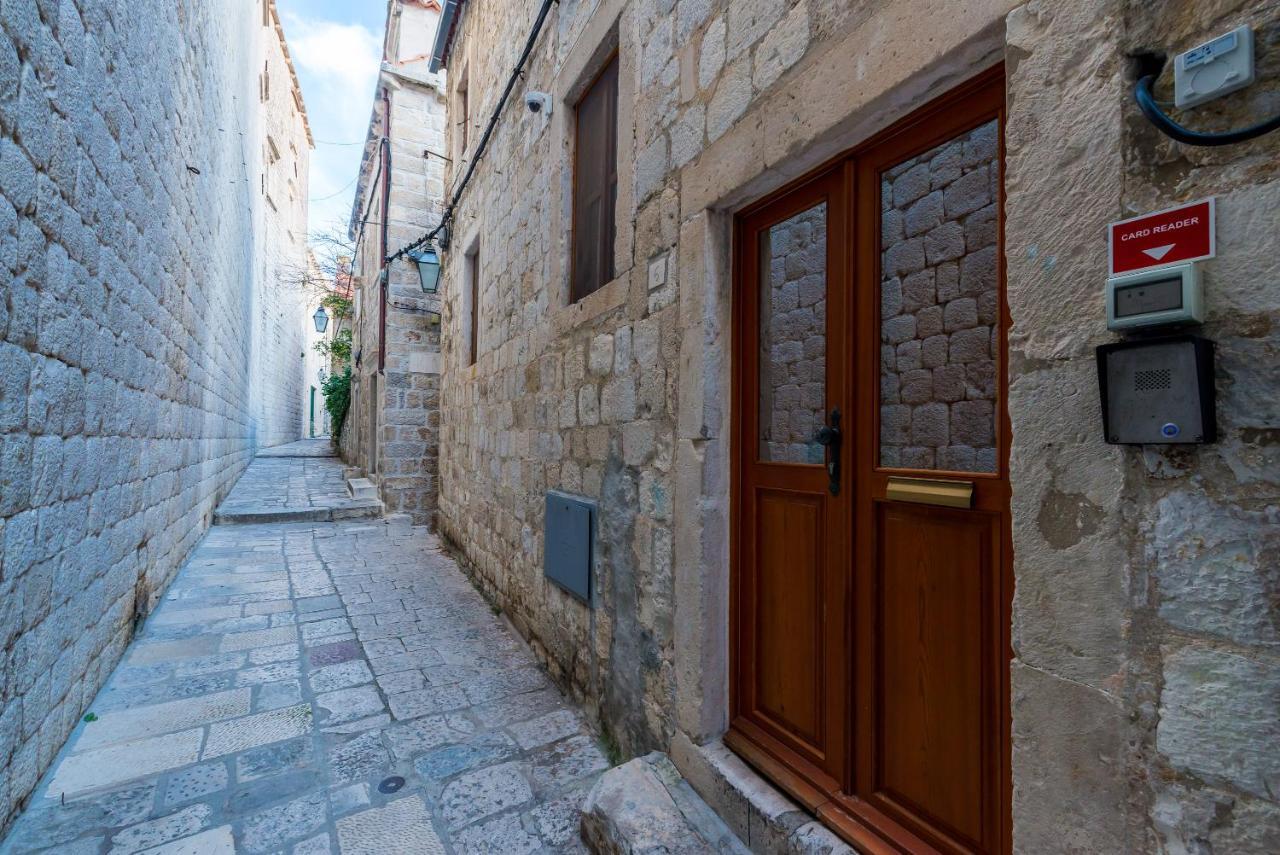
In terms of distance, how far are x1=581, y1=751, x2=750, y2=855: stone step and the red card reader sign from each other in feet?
5.75

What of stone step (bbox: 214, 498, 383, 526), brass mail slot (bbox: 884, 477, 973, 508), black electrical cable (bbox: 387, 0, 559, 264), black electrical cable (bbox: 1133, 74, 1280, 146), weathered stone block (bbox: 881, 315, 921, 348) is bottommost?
stone step (bbox: 214, 498, 383, 526)

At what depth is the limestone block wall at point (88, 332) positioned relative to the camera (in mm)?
1931

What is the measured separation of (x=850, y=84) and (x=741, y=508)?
1.29 m

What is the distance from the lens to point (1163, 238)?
0.91 m

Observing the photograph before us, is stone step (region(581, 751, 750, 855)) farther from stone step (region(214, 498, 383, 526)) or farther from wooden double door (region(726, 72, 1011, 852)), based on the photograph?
stone step (region(214, 498, 383, 526))

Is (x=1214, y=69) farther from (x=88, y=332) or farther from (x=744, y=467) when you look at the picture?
(x=88, y=332)

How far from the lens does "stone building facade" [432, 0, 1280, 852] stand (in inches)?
33.4

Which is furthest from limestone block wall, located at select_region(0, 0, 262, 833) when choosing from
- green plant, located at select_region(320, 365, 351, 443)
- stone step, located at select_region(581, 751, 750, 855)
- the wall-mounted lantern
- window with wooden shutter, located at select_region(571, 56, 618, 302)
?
green plant, located at select_region(320, 365, 351, 443)

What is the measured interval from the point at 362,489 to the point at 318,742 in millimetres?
7067

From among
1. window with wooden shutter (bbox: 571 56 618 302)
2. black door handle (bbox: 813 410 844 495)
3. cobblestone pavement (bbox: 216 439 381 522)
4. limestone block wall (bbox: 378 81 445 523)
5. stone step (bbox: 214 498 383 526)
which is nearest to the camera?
black door handle (bbox: 813 410 844 495)

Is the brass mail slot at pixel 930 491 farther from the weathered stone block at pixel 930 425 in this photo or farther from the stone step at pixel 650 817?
the stone step at pixel 650 817

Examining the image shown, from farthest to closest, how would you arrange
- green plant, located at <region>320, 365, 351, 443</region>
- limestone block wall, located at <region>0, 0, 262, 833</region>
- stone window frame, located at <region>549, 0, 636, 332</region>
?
green plant, located at <region>320, 365, 351, 443</region> → stone window frame, located at <region>549, 0, 636, 332</region> → limestone block wall, located at <region>0, 0, 262, 833</region>

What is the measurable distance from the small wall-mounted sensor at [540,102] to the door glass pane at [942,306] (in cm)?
271

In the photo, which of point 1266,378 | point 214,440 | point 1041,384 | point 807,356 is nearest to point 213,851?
point 807,356
